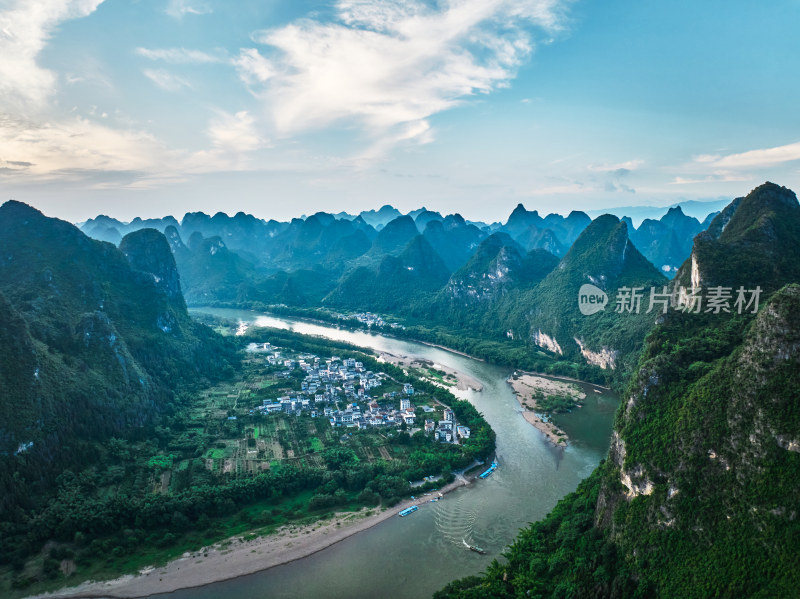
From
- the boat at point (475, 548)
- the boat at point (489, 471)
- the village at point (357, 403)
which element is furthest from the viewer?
the village at point (357, 403)

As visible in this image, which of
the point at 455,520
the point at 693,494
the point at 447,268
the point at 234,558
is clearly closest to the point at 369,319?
the point at 447,268

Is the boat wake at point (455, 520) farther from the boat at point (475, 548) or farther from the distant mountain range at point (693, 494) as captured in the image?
the distant mountain range at point (693, 494)

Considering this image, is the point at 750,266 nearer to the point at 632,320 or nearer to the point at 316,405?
the point at 632,320

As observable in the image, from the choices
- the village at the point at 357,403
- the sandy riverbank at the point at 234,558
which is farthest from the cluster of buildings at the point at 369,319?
the sandy riverbank at the point at 234,558

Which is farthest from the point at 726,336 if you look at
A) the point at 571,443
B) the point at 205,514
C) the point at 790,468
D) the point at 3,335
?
the point at 3,335

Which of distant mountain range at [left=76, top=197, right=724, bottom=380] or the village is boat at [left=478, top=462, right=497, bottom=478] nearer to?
the village

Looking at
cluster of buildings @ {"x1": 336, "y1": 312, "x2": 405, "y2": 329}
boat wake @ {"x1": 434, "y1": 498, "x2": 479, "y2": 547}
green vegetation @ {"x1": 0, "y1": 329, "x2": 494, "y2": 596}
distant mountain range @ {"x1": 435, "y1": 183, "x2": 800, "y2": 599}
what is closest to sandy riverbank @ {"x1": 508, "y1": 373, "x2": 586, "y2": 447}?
green vegetation @ {"x1": 0, "y1": 329, "x2": 494, "y2": 596}

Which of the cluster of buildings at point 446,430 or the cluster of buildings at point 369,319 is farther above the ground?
the cluster of buildings at point 369,319

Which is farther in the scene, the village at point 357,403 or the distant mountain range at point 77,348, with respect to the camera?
the village at point 357,403
